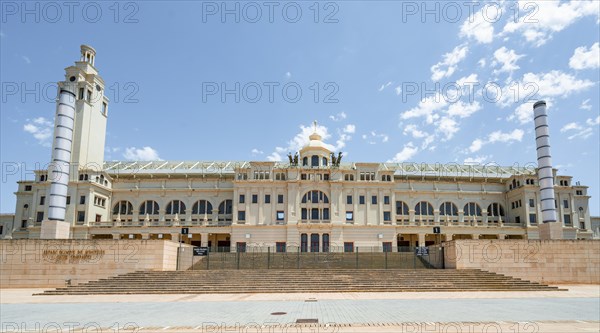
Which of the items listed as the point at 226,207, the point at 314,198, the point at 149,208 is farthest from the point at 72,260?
the point at 314,198

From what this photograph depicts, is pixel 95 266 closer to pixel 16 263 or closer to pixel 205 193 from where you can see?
pixel 16 263

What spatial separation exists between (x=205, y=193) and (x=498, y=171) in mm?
50912

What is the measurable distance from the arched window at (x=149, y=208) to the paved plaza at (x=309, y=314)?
147 ft

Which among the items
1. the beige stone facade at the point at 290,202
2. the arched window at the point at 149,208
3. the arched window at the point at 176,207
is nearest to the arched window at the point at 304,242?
the beige stone facade at the point at 290,202

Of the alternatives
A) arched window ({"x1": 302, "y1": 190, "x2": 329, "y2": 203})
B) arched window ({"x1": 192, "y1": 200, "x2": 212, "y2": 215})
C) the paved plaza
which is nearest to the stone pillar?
arched window ({"x1": 302, "y1": 190, "x2": 329, "y2": 203})

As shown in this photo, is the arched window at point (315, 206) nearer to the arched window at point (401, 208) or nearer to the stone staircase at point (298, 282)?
the arched window at point (401, 208)

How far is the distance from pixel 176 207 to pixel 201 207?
3990mm

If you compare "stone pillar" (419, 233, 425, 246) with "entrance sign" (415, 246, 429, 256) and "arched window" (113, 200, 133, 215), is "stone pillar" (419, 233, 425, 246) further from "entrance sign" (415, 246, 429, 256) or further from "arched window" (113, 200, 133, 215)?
"arched window" (113, 200, 133, 215)

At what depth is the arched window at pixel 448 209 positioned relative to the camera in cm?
7112

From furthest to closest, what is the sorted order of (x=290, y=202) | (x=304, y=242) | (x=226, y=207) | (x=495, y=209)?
(x=495, y=209), (x=226, y=207), (x=290, y=202), (x=304, y=242)

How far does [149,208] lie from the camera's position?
70.7m

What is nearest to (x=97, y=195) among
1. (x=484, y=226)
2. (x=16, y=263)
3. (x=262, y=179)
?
(x=262, y=179)

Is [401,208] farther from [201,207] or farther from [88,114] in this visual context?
[88,114]

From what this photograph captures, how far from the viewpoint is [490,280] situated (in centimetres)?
3259
